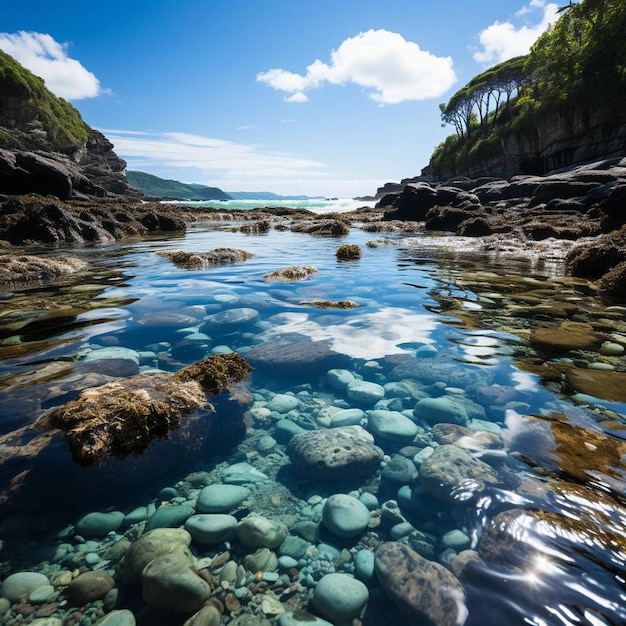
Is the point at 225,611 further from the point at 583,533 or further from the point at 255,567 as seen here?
the point at 583,533

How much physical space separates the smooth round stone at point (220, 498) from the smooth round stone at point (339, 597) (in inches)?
27.4

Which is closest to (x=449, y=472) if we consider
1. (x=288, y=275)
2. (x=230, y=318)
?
(x=230, y=318)

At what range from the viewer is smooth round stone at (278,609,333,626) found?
155cm

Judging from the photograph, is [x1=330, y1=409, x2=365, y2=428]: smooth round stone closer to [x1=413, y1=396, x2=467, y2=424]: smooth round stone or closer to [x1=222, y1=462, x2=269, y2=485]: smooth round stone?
[x1=413, y1=396, x2=467, y2=424]: smooth round stone

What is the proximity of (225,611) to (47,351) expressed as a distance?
Result: 12.0ft

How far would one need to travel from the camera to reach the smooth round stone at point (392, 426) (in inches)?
108

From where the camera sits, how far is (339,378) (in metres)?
3.64

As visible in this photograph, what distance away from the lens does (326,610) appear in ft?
5.24

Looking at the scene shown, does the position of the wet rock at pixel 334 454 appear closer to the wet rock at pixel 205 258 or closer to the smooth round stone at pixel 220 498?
the smooth round stone at pixel 220 498

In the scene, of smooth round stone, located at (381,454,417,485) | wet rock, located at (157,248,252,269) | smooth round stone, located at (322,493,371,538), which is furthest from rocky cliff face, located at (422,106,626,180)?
smooth round stone, located at (322,493,371,538)

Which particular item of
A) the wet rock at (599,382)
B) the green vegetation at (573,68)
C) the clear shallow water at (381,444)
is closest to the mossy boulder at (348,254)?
the clear shallow water at (381,444)

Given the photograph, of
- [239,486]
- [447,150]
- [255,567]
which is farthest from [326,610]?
[447,150]

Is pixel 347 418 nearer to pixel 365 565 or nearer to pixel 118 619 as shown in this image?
pixel 365 565

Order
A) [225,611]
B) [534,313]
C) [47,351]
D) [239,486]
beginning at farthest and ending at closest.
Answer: [534,313]
[47,351]
[239,486]
[225,611]
